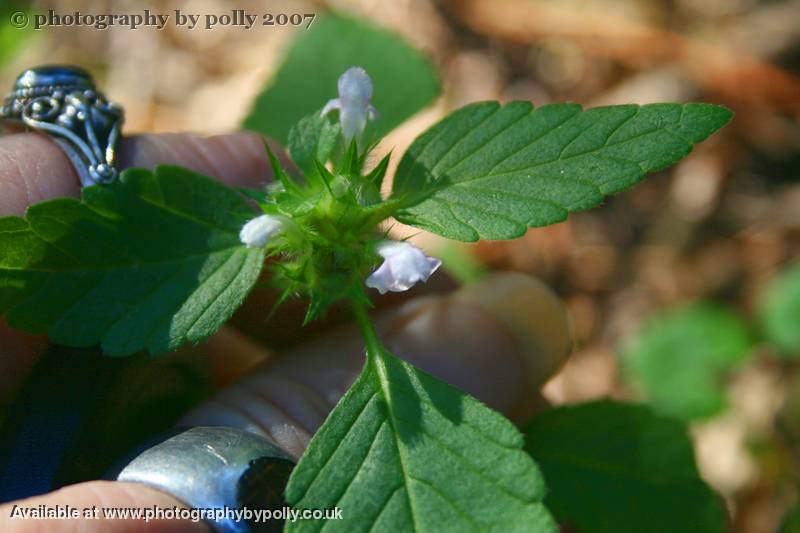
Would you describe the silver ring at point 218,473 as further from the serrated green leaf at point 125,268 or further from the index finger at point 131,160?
the index finger at point 131,160

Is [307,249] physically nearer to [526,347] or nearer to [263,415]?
[263,415]

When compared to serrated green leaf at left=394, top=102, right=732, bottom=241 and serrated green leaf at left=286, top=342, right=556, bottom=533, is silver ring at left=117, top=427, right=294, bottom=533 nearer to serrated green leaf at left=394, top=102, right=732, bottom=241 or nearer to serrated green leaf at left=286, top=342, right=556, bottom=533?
serrated green leaf at left=286, top=342, right=556, bottom=533

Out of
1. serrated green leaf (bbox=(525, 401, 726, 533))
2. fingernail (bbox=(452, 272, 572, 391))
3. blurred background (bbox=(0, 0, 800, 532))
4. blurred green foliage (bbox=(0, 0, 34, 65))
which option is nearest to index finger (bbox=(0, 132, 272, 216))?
fingernail (bbox=(452, 272, 572, 391))

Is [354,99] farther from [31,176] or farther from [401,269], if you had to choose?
[31,176]

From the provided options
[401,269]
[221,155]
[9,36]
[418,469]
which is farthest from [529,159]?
[9,36]

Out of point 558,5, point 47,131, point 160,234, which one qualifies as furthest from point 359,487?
point 558,5
